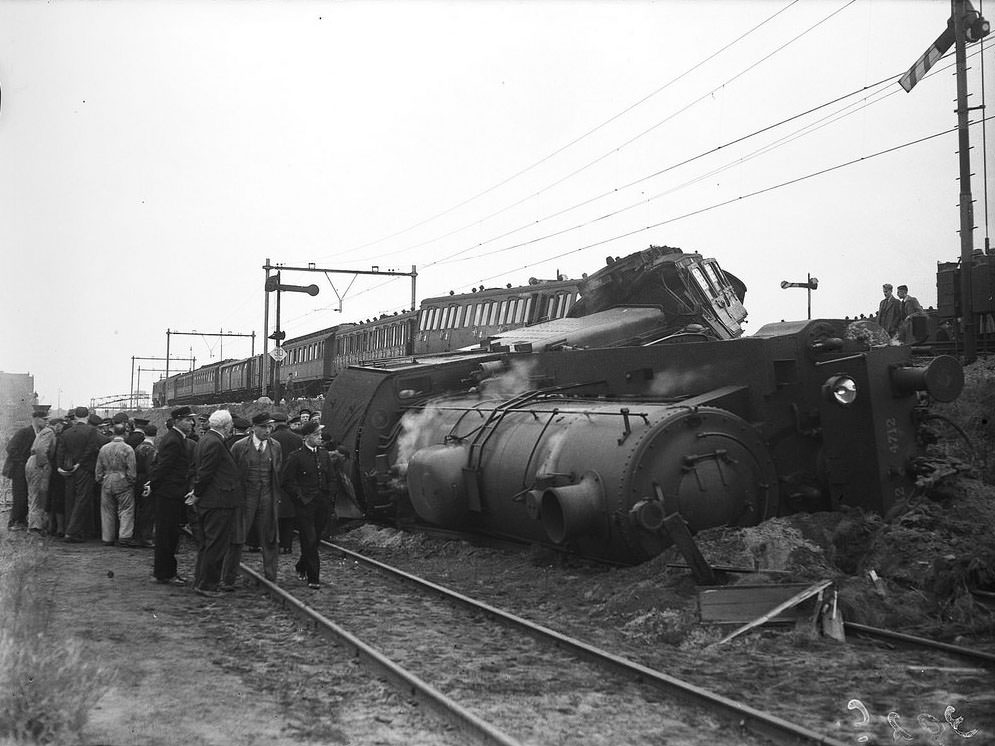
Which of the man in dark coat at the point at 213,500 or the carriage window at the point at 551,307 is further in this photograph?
the carriage window at the point at 551,307

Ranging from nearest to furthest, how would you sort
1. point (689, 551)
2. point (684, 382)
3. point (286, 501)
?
point (689, 551) < point (286, 501) < point (684, 382)

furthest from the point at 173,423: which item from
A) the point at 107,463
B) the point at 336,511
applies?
the point at 336,511

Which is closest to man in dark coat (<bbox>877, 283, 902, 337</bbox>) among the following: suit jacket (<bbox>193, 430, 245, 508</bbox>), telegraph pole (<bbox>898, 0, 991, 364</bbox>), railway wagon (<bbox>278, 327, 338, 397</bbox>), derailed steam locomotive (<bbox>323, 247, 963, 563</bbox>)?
telegraph pole (<bbox>898, 0, 991, 364</bbox>)

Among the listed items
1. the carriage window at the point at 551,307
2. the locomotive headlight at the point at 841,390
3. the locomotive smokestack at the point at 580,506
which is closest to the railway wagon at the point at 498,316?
the carriage window at the point at 551,307

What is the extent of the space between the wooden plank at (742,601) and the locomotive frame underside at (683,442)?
110cm

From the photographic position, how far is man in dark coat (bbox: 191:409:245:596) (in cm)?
942

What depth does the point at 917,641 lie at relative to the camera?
21.7ft

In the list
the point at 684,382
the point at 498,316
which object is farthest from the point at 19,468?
the point at 498,316

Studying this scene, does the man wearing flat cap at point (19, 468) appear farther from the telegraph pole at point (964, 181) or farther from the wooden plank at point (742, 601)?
the telegraph pole at point (964, 181)

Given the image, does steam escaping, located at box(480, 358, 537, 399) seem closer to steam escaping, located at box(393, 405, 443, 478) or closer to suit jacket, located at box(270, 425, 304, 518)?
steam escaping, located at box(393, 405, 443, 478)

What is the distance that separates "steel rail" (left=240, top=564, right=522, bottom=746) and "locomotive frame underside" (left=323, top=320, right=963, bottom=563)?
2.36 metres

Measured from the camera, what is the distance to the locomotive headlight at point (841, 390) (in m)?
9.07

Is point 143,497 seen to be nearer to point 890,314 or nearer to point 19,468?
point 19,468

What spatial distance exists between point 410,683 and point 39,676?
2182 mm
